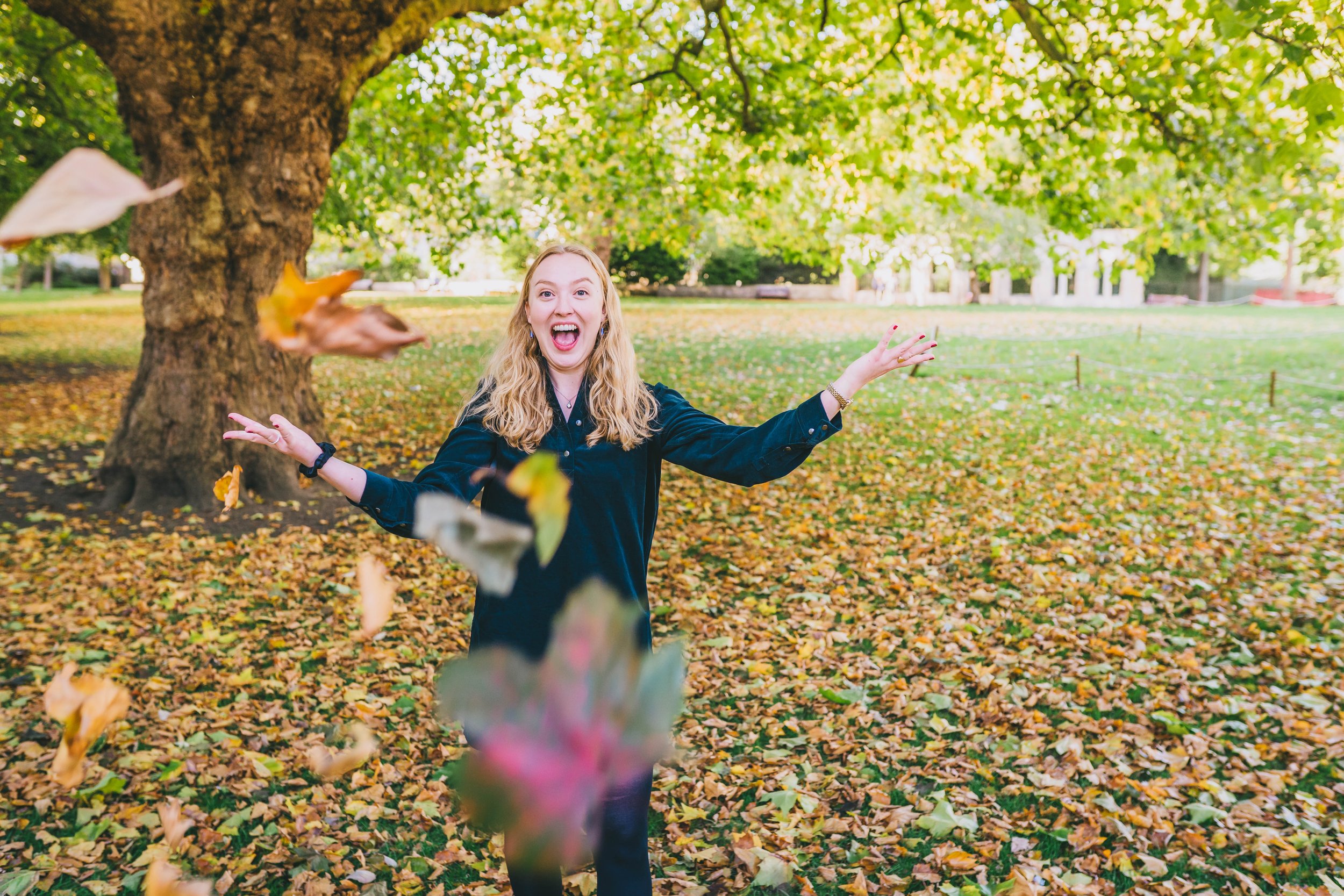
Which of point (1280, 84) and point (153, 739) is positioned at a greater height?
point (1280, 84)

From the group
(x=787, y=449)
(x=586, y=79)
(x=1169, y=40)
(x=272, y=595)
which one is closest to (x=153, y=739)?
(x=272, y=595)

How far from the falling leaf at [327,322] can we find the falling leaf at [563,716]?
301 mm

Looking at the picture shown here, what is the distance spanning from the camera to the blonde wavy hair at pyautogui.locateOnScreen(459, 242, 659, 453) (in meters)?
2.68

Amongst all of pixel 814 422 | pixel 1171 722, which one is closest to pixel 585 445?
pixel 814 422

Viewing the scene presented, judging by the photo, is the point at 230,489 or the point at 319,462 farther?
the point at 319,462

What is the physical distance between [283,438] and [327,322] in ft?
Result: 4.52

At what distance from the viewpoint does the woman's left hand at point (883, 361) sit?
2.36 m

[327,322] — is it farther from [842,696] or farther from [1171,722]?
[1171,722]

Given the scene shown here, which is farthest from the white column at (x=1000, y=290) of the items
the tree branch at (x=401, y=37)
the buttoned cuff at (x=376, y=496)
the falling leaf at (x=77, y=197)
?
the falling leaf at (x=77, y=197)

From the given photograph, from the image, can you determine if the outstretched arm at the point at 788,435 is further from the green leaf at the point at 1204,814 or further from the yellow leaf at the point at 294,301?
the green leaf at the point at 1204,814

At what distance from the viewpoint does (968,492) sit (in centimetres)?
937

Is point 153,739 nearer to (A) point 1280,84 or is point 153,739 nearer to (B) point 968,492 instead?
(B) point 968,492

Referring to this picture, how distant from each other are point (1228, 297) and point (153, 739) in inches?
2253

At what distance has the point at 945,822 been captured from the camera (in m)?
4.15
